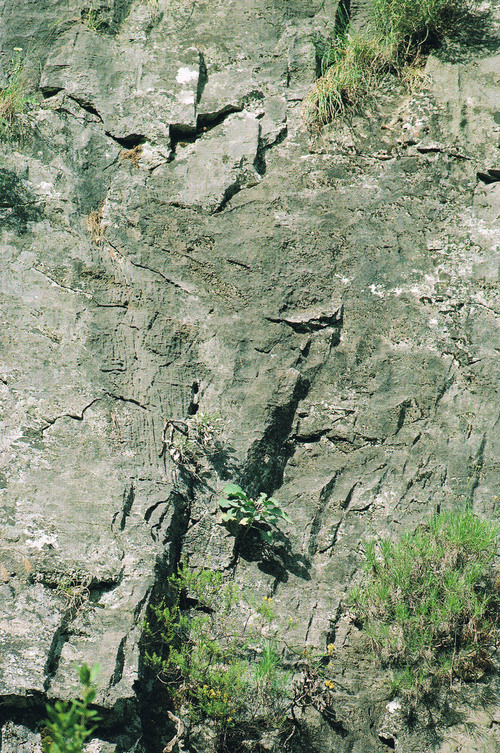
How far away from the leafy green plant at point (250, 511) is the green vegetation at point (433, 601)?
1.99ft

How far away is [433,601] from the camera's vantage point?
3.73 metres

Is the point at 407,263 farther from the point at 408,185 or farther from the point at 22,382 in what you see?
the point at 22,382

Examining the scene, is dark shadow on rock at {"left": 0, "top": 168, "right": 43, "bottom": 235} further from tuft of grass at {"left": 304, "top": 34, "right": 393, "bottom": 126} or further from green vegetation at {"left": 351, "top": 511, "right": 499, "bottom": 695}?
green vegetation at {"left": 351, "top": 511, "right": 499, "bottom": 695}

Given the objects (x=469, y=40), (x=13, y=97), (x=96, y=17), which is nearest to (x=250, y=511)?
(x=13, y=97)

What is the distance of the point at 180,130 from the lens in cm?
519

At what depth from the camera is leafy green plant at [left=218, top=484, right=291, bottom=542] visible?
13.2 ft

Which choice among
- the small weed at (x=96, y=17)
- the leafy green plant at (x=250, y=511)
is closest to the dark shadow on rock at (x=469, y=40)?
the small weed at (x=96, y=17)

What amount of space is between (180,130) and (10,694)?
13.3ft

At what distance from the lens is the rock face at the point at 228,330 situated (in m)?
3.62

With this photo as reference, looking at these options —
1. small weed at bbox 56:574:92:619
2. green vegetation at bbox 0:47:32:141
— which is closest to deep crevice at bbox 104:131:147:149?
green vegetation at bbox 0:47:32:141

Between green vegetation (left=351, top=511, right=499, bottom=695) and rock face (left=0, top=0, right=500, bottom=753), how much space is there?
0.47 ft

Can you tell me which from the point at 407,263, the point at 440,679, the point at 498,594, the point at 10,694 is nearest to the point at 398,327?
the point at 407,263

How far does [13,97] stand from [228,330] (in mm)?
2609

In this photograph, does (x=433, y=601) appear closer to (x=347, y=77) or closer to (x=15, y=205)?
(x=15, y=205)
